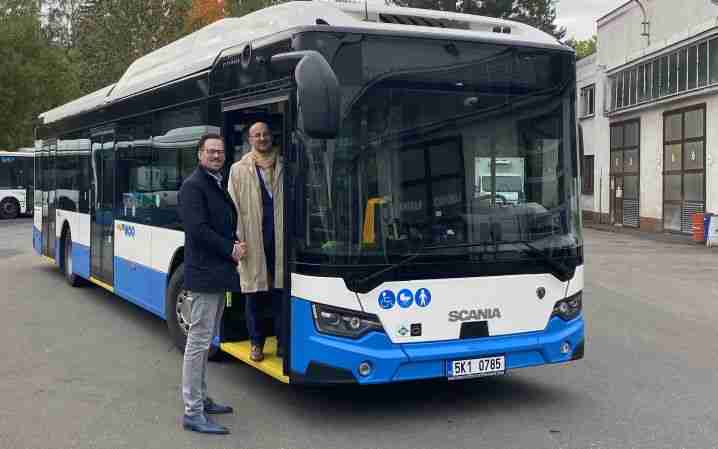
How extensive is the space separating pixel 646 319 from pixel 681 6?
2066 centimetres

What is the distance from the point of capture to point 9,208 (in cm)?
3941

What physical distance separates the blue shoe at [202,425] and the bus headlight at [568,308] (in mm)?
2528

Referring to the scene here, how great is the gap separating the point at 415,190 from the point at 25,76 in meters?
41.8

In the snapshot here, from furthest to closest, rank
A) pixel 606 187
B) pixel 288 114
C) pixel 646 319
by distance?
pixel 606 187, pixel 646 319, pixel 288 114

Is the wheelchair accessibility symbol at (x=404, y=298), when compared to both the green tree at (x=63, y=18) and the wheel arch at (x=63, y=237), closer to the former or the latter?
the wheel arch at (x=63, y=237)

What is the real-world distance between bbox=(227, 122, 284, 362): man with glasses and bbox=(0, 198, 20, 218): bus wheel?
117 feet

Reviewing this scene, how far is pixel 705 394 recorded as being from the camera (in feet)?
23.6

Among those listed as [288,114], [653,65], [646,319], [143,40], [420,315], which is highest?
[143,40]

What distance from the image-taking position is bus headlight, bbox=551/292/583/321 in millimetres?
6488

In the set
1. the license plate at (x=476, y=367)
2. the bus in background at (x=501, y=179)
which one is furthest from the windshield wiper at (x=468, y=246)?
the license plate at (x=476, y=367)

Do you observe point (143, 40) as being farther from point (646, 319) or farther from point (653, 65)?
point (646, 319)

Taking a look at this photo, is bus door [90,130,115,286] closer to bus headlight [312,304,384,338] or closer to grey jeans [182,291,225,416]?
grey jeans [182,291,225,416]

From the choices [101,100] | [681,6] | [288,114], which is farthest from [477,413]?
Answer: [681,6]

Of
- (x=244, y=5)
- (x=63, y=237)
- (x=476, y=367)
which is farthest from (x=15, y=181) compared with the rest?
(x=476, y=367)
